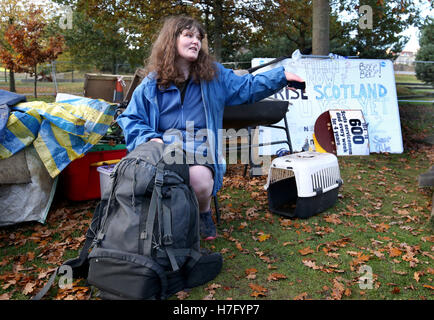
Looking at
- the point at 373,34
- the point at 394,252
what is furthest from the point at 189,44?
the point at 373,34

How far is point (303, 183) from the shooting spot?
329 centimetres

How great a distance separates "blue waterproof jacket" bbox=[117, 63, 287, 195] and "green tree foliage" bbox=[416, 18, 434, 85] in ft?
39.2

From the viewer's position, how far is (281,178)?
3.56m

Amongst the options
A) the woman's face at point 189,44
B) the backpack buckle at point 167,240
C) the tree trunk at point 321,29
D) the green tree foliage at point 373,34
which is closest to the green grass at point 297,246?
the backpack buckle at point 167,240

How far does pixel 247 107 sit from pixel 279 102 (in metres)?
0.42

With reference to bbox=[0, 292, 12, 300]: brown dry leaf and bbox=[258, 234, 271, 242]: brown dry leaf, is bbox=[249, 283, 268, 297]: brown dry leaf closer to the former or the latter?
bbox=[258, 234, 271, 242]: brown dry leaf

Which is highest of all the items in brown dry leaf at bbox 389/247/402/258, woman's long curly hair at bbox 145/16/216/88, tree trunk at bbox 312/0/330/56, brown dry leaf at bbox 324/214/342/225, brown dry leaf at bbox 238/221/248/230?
tree trunk at bbox 312/0/330/56

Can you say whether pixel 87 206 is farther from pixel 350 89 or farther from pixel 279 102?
pixel 350 89

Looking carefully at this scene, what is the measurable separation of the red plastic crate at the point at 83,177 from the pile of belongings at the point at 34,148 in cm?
24

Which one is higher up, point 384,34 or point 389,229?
point 384,34

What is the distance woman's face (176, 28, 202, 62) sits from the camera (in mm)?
2877

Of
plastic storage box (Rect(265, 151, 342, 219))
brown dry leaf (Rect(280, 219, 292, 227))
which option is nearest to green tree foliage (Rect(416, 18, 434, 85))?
plastic storage box (Rect(265, 151, 342, 219))
